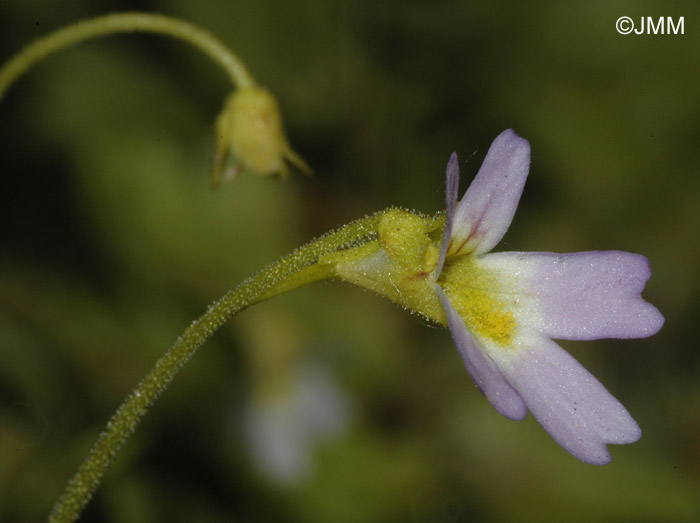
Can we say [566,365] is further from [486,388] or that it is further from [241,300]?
[241,300]

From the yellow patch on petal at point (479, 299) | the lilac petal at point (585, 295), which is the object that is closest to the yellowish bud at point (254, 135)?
the yellow patch on petal at point (479, 299)

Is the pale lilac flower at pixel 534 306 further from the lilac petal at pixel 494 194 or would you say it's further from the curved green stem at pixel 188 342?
the curved green stem at pixel 188 342

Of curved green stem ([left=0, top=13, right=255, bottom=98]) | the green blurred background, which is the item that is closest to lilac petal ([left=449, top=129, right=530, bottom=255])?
curved green stem ([left=0, top=13, right=255, bottom=98])

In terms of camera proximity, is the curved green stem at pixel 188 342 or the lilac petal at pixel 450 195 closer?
the lilac petal at pixel 450 195

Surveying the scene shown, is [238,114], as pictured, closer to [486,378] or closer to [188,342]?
[188,342]

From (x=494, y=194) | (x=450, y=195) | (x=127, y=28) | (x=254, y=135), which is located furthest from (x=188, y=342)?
(x=127, y=28)

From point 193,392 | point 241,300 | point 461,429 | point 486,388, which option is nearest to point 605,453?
point 486,388

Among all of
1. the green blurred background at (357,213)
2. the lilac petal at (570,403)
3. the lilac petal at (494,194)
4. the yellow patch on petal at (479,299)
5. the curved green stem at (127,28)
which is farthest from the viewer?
the green blurred background at (357,213)

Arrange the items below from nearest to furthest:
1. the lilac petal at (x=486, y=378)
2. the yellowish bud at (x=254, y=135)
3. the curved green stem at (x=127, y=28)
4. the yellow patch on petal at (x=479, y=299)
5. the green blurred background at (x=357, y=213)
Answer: the lilac petal at (x=486, y=378)
the yellow patch on petal at (x=479, y=299)
the yellowish bud at (x=254, y=135)
the curved green stem at (x=127, y=28)
the green blurred background at (x=357, y=213)
